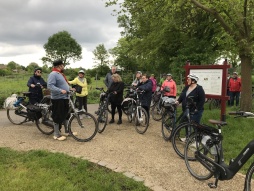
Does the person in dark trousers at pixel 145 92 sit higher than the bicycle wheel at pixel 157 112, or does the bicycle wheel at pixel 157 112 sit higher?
the person in dark trousers at pixel 145 92

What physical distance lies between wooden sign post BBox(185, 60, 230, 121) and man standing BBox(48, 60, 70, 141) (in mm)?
4174

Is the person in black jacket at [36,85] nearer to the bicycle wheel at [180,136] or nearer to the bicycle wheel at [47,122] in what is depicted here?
the bicycle wheel at [47,122]

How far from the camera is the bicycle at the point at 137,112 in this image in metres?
7.32

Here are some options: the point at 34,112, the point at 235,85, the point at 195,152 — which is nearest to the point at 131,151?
the point at 195,152

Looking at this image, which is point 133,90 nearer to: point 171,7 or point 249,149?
point 171,7

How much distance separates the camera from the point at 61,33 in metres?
74.4

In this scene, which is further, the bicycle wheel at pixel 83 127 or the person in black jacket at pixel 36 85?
the person in black jacket at pixel 36 85

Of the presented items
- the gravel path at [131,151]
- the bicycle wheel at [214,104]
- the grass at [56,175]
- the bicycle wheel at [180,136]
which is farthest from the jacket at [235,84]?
the grass at [56,175]

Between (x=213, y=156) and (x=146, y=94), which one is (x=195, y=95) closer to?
(x=213, y=156)

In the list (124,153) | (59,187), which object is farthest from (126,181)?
(124,153)

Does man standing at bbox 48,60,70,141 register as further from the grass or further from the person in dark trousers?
the person in dark trousers

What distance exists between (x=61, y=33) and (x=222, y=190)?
75.6 metres

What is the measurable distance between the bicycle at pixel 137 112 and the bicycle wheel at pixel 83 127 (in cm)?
149

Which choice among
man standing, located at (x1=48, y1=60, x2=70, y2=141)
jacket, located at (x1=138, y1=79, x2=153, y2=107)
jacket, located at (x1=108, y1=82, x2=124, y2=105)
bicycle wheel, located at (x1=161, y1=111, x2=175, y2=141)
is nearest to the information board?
jacket, located at (x1=138, y1=79, x2=153, y2=107)
